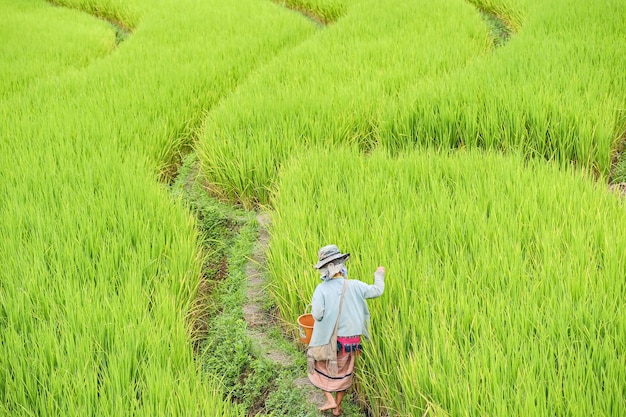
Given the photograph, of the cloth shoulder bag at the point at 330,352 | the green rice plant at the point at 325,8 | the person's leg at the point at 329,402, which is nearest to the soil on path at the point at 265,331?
the person's leg at the point at 329,402

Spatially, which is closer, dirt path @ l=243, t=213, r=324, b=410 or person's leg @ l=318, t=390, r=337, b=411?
person's leg @ l=318, t=390, r=337, b=411

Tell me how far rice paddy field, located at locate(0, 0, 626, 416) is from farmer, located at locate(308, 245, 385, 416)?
0.43 ft

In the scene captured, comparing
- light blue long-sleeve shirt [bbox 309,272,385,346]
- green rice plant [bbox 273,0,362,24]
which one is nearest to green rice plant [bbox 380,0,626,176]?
light blue long-sleeve shirt [bbox 309,272,385,346]

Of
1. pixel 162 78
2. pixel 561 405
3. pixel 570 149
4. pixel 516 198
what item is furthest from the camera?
pixel 162 78

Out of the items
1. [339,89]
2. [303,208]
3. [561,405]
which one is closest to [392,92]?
[339,89]

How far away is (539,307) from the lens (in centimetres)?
231

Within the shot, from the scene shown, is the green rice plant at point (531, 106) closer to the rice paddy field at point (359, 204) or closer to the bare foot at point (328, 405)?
the rice paddy field at point (359, 204)

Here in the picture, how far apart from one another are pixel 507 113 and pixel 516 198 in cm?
122

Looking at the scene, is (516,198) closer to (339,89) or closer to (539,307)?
(539,307)

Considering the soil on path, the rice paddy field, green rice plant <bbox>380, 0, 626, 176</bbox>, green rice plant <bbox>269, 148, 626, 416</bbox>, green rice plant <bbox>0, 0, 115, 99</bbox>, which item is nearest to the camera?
green rice plant <bbox>269, 148, 626, 416</bbox>

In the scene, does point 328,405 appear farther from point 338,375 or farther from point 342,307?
point 342,307

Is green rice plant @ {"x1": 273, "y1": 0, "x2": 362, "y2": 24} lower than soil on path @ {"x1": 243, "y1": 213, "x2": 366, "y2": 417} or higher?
higher

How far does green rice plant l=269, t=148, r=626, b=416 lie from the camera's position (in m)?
1.96

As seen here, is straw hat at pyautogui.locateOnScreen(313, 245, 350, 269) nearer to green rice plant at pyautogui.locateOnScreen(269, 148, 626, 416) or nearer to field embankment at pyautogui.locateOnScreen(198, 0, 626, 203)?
green rice plant at pyautogui.locateOnScreen(269, 148, 626, 416)
